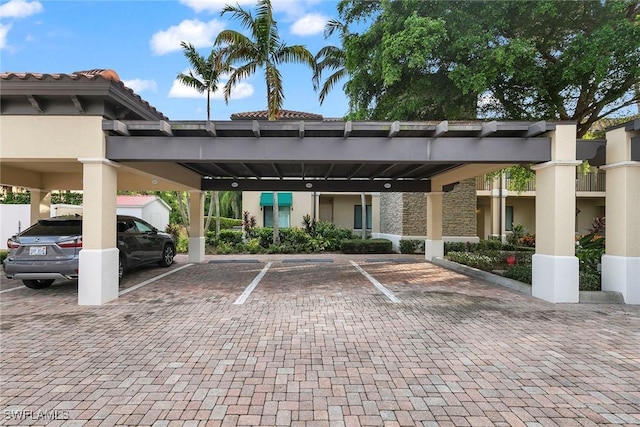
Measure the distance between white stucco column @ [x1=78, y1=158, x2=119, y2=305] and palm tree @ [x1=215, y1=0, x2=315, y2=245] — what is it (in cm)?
794

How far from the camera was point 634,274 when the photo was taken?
7234 mm

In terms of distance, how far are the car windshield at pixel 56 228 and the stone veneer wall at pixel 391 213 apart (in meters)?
14.1

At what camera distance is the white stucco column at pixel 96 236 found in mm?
6934

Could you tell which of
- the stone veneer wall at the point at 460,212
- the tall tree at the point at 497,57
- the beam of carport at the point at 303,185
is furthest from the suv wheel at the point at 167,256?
the stone veneer wall at the point at 460,212

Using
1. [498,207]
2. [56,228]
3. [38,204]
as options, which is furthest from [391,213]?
[38,204]

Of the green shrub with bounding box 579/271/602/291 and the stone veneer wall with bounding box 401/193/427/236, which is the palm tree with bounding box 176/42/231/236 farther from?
the green shrub with bounding box 579/271/602/291

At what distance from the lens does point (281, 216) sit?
2184 centimetres

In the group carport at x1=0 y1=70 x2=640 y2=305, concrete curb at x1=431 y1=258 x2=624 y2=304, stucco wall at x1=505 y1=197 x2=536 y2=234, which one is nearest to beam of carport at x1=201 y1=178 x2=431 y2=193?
concrete curb at x1=431 y1=258 x2=624 y2=304

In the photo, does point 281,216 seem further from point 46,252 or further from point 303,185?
point 46,252

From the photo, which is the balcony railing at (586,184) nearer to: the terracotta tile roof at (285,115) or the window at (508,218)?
the window at (508,218)

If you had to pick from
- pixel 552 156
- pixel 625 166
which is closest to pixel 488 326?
pixel 552 156

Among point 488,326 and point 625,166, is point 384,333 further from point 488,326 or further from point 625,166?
point 625,166

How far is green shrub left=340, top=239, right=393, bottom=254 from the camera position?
17.3 metres

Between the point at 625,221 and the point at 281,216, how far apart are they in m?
17.0
